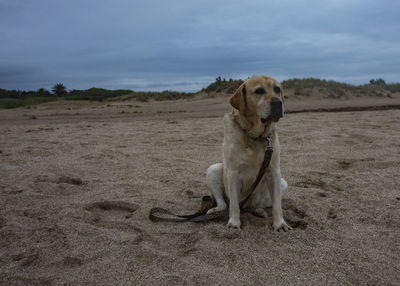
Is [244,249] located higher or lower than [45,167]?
lower

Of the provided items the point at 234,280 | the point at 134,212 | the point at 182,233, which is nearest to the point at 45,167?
the point at 134,212

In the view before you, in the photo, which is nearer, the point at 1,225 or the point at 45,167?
the point at 1,225

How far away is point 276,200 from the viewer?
10.3ft

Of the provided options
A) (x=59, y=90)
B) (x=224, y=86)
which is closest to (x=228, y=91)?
(x=224, y=86)

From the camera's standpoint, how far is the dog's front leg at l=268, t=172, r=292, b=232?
3.04 metres

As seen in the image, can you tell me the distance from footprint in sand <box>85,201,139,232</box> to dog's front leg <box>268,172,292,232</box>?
1.37 m

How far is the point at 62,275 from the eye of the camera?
7.49 ft

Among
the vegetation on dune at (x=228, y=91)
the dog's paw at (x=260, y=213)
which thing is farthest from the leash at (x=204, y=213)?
the vegetation on dune at (x=228, y=91)

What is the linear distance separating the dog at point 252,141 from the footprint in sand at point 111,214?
1.09 metres

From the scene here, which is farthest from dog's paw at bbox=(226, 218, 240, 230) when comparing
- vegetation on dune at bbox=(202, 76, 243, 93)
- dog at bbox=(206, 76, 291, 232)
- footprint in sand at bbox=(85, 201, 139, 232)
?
vegetation on dune at bbox=(202, 76, 243, 93)

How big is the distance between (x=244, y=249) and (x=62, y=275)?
4.68 feet

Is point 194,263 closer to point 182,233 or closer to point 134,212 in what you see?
point 182,233

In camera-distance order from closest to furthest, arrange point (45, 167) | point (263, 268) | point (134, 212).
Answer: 1. point (263, 268)
2. point (134, 212)
3. point (45, 167)

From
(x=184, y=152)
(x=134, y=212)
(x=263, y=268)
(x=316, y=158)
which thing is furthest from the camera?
(x=184, y=152)
